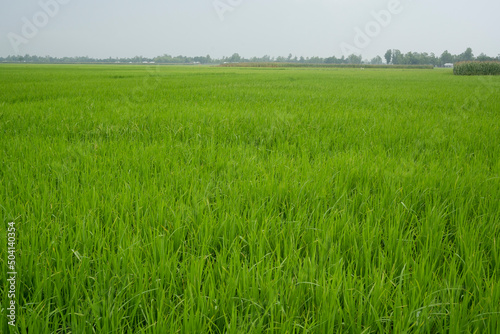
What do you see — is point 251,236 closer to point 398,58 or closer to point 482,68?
point 482,68

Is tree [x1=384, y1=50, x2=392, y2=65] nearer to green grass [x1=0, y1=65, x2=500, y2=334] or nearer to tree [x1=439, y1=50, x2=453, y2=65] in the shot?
tree [x1=439, y1=50, x2=453, y2=65]

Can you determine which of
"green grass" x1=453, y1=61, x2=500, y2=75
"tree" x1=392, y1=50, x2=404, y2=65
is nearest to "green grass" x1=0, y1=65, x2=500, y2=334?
"green grass" x1=453, y1=61, x2=500, y2=75

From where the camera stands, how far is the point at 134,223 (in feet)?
4.68

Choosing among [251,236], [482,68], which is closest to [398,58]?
[482,68]

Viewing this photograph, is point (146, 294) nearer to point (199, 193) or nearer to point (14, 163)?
point (199, 193)

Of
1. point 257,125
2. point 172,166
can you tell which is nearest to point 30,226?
point 172,166

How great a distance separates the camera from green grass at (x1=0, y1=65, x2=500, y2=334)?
92cm

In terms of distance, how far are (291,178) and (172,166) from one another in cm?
93

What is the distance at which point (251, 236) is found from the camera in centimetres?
129

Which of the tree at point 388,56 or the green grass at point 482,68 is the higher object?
the tree at point 388,56

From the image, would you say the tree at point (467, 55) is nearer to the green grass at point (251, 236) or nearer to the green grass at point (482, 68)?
Result: the green grass at point (482, 68)

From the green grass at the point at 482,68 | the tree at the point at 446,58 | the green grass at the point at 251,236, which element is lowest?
the green grass at the point at 251,236

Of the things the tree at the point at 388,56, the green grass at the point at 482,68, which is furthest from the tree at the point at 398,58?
the green grass at the point at 482,68

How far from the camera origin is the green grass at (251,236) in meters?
0.92
